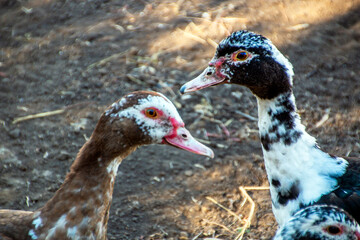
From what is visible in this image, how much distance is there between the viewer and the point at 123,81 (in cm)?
520

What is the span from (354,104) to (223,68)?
228 centimetres

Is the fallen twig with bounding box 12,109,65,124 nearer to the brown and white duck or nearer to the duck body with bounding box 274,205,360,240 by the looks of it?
the brown and white duck

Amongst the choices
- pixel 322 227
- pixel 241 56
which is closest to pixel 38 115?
pixel 241 56

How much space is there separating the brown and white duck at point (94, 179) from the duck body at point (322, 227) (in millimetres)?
938

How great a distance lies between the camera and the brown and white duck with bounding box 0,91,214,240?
278 centimetres

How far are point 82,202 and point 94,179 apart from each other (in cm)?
14

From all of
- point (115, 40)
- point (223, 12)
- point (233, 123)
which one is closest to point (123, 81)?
point (115, 40)

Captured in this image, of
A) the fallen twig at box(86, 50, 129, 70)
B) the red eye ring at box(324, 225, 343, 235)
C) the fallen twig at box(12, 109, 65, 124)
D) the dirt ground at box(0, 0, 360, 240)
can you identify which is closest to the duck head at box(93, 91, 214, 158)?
the red eye ring at box(324, 225, 343, 235)

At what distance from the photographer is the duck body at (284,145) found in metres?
2.95

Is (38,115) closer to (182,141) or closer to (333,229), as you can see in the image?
(182,141)

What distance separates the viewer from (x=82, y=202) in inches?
110

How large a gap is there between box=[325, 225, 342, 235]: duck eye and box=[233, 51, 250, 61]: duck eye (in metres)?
1.19

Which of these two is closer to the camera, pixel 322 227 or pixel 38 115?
pixel 322 227

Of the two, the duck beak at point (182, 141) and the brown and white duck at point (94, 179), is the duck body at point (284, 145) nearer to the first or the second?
the duck beak at point (182, 141)
